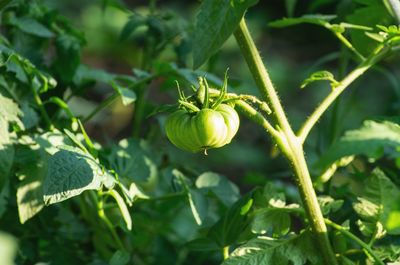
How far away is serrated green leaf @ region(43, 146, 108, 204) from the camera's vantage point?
836mm

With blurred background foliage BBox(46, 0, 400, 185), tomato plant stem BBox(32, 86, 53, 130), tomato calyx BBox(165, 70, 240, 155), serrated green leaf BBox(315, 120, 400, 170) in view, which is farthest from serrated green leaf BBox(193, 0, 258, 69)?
blurred background foliage BBox(46, 0, 400, 185)

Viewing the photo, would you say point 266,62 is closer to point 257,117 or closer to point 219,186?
point 219,186

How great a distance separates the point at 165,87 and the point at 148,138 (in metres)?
0.21

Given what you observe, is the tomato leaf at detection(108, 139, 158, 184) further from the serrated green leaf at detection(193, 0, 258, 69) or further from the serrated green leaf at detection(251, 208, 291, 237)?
the serrated green leaf at detection(193, 0, 258, 69)

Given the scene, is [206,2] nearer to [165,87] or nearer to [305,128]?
[305,128]

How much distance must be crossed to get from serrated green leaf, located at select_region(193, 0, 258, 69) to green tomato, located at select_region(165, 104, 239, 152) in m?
0.07

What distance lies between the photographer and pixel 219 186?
3.58ft

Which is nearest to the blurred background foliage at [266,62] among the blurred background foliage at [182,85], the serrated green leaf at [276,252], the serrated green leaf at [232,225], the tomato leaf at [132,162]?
the blurred background foliage at [182,85]

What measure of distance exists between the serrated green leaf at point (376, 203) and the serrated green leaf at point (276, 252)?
8 centimetres

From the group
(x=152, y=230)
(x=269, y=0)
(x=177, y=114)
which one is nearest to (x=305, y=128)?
(x=177, y=114)

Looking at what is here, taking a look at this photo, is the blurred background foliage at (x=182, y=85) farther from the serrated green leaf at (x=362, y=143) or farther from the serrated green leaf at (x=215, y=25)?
the serrated green leaf at (x=362, y=143)

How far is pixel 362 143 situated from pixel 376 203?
308 mm

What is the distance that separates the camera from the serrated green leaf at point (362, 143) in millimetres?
650

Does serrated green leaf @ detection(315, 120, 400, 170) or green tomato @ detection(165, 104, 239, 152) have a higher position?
serrated green leaf @ detection(315, 120, 400, 170)
